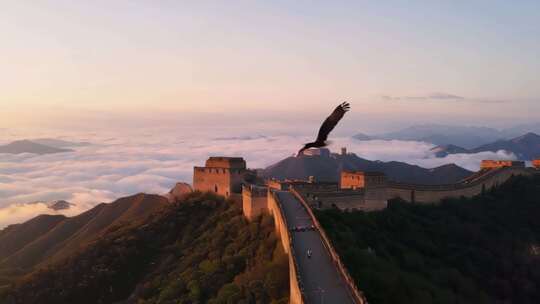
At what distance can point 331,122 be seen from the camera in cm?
884

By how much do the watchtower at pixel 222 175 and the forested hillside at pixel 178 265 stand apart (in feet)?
4.04

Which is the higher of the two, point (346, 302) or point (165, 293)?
point (346, 302)

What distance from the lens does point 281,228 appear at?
34.1m

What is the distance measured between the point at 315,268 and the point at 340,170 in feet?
316

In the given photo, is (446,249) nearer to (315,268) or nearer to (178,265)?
(178,265)

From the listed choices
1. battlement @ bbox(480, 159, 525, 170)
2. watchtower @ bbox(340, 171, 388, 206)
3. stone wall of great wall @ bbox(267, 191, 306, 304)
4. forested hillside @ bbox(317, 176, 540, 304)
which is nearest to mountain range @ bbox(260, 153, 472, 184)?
battlement @ bbox(480, 159, 525, 170)

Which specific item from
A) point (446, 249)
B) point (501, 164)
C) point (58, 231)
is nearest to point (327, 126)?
point (446, 249)

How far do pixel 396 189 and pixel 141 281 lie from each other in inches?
920

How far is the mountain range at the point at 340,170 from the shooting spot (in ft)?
380

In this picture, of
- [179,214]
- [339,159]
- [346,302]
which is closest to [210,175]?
[179,214]

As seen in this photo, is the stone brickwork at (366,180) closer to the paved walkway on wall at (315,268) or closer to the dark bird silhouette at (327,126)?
the paved walkway on wall at (315,268)

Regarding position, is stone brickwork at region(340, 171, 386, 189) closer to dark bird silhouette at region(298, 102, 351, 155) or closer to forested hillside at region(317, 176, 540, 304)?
forested hillside at region(317, 176, 540, 304)

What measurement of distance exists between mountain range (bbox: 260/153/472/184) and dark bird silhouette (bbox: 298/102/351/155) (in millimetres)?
103648

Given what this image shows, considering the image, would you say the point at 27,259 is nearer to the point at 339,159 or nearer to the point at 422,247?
the point at 422,247
